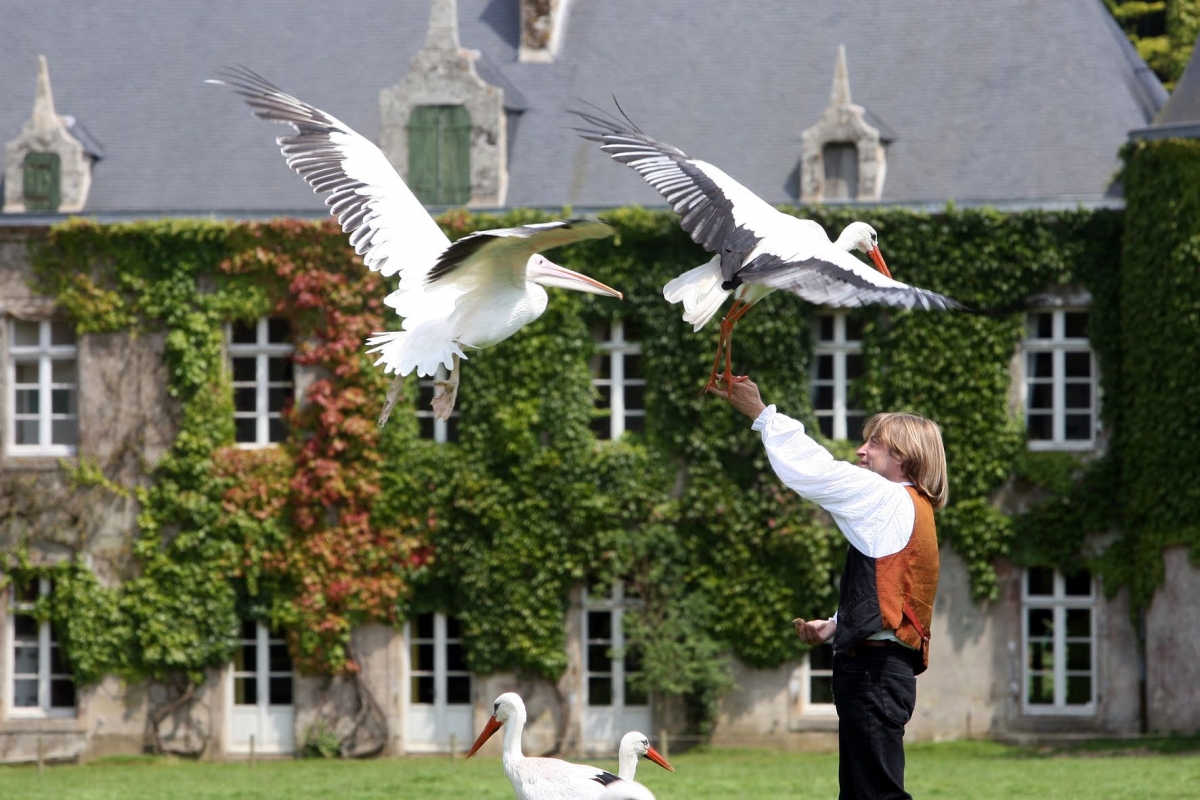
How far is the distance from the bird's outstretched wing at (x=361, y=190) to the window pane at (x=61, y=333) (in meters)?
13.3

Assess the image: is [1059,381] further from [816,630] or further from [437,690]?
[816,630]

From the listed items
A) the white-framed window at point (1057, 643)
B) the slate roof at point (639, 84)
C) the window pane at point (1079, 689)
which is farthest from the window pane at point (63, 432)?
the window pane at point (1079, 689)

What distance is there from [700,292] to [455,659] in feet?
51.1

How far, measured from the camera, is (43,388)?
2306 cm

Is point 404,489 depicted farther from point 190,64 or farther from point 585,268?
point 190,64

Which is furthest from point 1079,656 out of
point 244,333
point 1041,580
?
point 244,333

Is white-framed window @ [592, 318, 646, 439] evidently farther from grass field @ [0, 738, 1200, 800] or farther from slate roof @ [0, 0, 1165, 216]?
grass field @ [0, 738, 1200, 800]

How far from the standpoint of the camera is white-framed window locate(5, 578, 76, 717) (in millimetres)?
23000

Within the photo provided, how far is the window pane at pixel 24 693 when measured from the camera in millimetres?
23156

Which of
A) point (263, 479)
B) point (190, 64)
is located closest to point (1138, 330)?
point (263, 479)

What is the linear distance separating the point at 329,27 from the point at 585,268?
215 inches

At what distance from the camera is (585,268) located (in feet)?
73.9

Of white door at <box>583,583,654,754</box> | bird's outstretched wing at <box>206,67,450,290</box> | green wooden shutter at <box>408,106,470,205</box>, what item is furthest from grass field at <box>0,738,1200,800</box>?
green wooden shutter at <box>408,106,470,205</box>

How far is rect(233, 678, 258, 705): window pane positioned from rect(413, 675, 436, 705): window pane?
1993 mm
